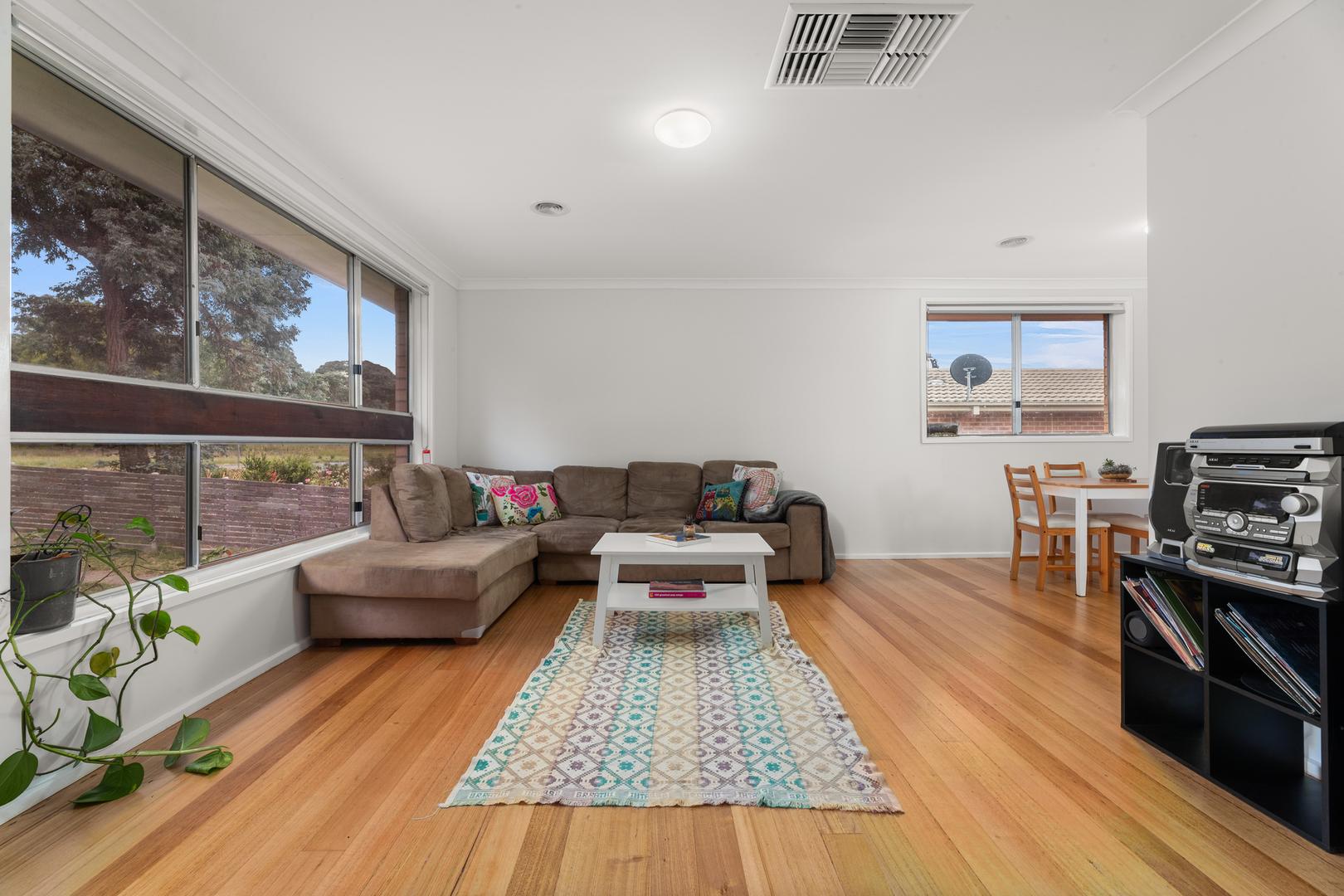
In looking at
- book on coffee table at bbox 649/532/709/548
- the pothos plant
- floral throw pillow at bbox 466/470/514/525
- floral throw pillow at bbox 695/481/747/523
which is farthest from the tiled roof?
the pothos plant

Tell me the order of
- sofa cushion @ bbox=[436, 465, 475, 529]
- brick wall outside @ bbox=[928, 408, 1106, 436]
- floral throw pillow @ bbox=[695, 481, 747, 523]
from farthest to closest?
brick wall outside @ bbox=[928, 408, 1106, 436] < floral throw pillow @ bbox=[695, 481, 747, 523] < sofa cushion @ bbox=[436, 465, 475, 529]

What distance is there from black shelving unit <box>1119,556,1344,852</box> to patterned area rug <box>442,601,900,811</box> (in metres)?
1.00

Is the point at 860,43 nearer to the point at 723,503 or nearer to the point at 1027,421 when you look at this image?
the point at 723,503

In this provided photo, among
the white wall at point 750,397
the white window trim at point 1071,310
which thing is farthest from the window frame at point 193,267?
the white window trim at point 1071,310

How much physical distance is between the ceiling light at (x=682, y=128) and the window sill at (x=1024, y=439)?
354 cm

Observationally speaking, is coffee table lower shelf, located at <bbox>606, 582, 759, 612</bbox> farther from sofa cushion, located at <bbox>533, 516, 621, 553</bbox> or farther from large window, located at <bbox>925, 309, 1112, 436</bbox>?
large window, located at <bbox>925, 309, 1112, 436</bbox>

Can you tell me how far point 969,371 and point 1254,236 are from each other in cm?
345

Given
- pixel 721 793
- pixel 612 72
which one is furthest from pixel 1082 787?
pixel 612 72

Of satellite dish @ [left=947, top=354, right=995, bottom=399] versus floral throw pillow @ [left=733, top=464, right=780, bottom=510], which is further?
satellite dish @ [left=947, top=354, right=995, bottom=399]

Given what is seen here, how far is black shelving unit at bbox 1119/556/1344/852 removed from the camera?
56.8 inches

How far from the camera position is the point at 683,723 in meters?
2.12

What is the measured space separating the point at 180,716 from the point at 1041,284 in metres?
6.37

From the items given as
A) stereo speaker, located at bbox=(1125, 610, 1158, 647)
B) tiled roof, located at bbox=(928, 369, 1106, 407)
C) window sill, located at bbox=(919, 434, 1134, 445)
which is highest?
tiled roof, located at bbox=(928, 369, 1106, 407)

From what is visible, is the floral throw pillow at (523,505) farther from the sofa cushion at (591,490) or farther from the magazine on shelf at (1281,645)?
the magazine on shelf at (1281,645)
